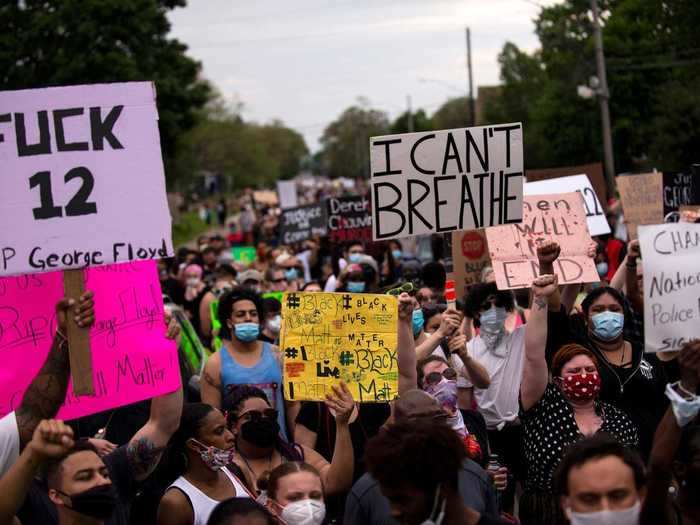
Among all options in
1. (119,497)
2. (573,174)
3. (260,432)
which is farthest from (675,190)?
(119,497)

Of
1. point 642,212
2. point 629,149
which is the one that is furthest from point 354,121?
point 642,212

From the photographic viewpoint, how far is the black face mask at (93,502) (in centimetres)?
470

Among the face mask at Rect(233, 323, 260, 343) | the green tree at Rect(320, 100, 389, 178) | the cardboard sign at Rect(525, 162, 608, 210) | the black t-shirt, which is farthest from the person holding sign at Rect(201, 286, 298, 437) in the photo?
the green tree at Rect(320, 100, 389, 178)

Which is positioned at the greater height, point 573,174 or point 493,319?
point 573,174

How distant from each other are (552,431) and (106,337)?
2158 millimetres

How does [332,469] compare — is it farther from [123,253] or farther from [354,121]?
[354,121]

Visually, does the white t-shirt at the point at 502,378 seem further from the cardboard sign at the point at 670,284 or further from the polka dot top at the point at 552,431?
the cardboard sign at the point at 670,284

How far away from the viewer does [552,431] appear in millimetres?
6059

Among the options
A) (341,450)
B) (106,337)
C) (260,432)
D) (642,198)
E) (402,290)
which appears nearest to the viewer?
(106,337)

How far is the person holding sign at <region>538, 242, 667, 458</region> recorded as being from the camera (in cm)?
667

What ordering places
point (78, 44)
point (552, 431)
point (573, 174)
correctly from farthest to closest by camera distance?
point (78, 44), point (573, 174), point (552, 431)

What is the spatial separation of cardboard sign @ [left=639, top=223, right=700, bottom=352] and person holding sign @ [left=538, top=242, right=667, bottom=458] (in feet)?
3.93

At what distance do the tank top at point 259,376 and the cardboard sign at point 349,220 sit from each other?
8.31 metres

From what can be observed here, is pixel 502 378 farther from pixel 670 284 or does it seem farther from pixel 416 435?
pixel 416 435
